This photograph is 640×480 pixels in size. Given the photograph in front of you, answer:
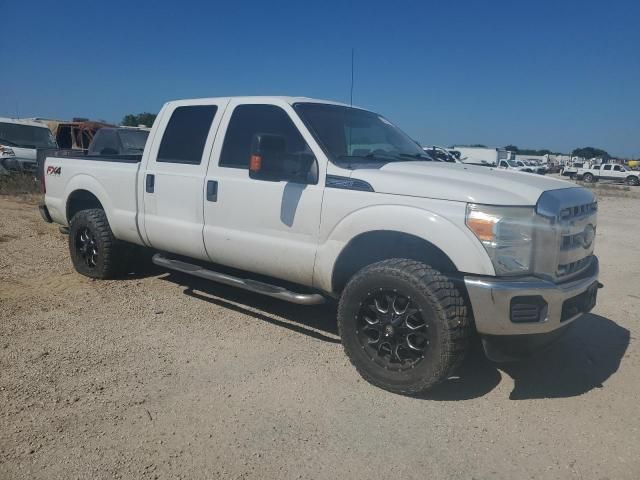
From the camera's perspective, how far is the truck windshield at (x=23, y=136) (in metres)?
14.6

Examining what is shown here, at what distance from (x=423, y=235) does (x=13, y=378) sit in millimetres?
2902

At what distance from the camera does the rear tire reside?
584 cm

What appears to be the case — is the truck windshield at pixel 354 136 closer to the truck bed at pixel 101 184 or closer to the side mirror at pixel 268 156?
the side mirror at pixel 268 156

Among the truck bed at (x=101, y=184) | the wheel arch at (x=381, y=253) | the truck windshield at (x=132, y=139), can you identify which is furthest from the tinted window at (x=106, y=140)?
the wheel arch at (x=381, y=253)

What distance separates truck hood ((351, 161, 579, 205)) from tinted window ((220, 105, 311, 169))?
771 millimetres

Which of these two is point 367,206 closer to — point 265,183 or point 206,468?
point 265,183

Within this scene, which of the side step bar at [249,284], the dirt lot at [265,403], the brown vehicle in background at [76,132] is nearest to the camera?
the dirt lot at [265,403]

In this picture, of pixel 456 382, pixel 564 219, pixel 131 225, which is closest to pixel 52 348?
pixel 131 225

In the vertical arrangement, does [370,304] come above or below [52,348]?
above

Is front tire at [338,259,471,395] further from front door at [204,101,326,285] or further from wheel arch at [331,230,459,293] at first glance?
front door at [204,101,326,285]

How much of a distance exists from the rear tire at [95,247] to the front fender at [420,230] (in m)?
2.86

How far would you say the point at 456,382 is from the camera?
3.95 m

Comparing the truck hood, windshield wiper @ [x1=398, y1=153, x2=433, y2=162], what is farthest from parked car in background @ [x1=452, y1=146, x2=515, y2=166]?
the truck hood

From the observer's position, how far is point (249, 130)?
4.69 meters
